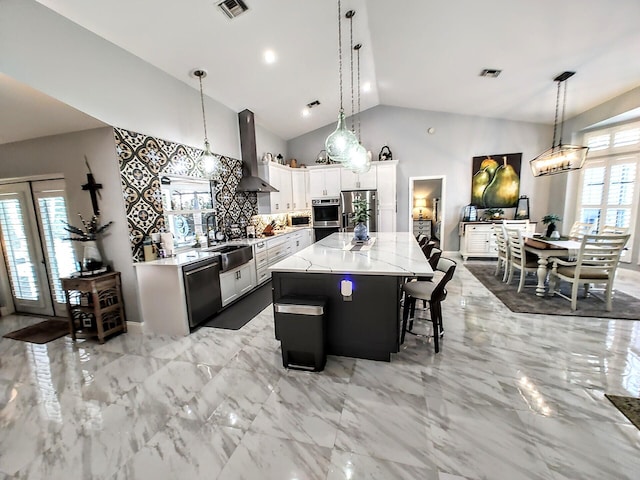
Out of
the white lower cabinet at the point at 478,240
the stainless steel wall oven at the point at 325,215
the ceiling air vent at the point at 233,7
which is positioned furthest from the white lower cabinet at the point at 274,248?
the white lower cabinet at the point at 478,240

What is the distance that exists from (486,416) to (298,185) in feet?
18.6

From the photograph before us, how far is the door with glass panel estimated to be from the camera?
11.0 ft

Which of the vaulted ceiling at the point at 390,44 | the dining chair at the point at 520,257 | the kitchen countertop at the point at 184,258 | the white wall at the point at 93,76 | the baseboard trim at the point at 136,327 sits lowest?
the baseboard trim at the point at 136,327

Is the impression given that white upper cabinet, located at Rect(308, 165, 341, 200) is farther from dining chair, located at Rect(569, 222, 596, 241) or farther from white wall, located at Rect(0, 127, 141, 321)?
dining chair, located at Rect(569, 222, 596, 241)

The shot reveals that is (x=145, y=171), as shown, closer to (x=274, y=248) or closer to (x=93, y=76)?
(x=93, y=76)

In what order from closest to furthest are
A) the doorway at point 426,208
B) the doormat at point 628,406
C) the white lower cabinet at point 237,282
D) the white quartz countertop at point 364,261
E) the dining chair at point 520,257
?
the doormat at point 628,406, the white quartz countertop at point 364,261, the white lower cabinet at point 237,282, the dining chair at point 520,257, the doorway at point 426,208

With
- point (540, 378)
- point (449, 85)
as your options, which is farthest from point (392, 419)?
point (449, 85)

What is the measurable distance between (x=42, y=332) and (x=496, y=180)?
844cm

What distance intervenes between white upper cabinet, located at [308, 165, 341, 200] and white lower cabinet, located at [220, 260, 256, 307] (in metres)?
2.80

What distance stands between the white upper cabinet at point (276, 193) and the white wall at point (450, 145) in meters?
1.69

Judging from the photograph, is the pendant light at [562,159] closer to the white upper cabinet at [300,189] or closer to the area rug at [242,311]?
the white upper cabinet at [300,189]

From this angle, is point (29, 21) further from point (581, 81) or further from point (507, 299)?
point (581, 81)

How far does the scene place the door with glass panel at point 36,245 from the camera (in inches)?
132

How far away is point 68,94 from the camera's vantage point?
2.38m
